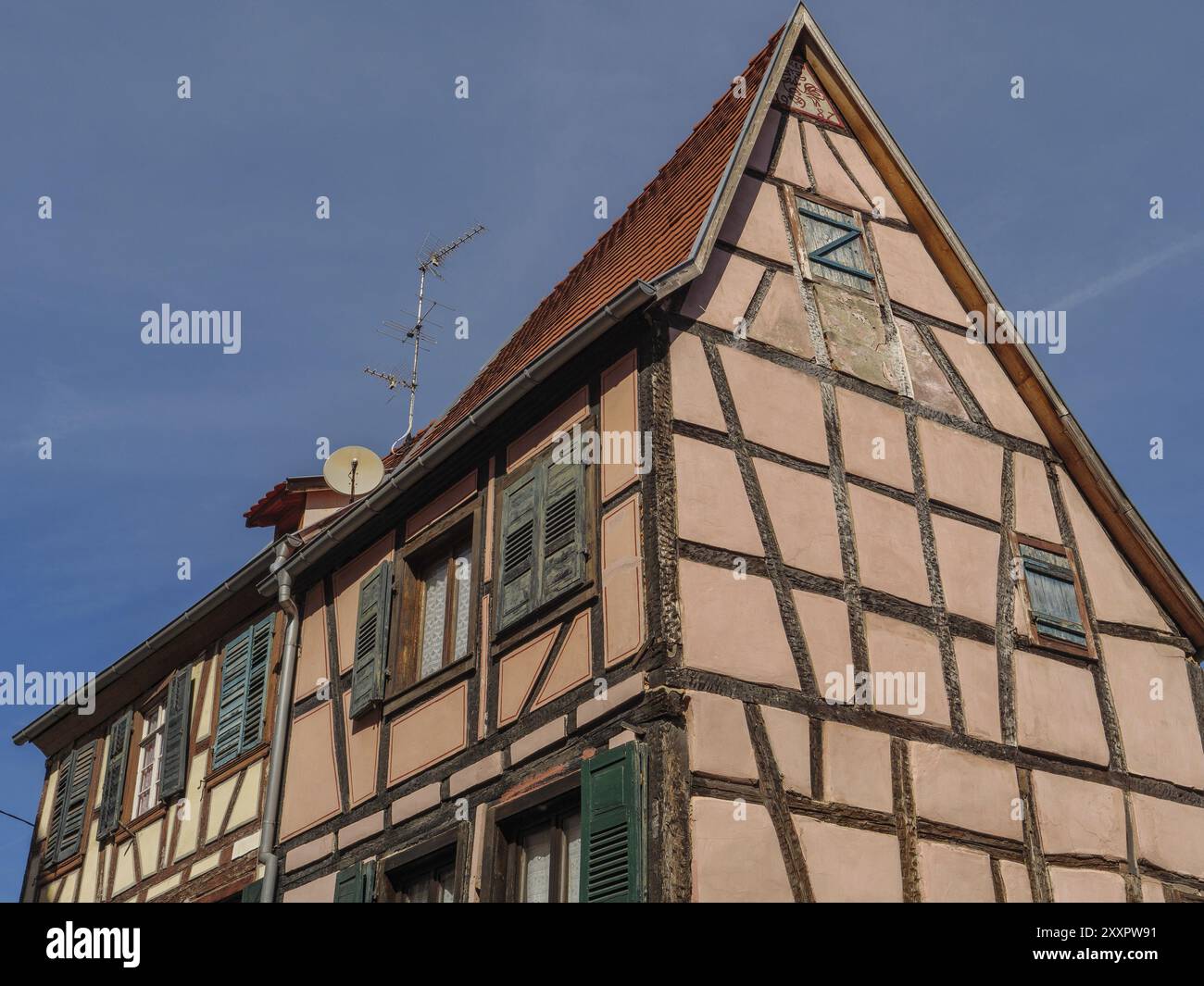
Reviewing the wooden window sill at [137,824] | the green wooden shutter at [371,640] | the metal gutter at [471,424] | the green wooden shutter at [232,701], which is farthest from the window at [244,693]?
the green wooden shutter at [371,640]

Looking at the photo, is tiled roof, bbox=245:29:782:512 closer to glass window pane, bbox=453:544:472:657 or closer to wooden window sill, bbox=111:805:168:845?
glass window pane, bbox=453:544:472:657

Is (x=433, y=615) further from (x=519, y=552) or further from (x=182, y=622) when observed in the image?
(x=182, y=622)

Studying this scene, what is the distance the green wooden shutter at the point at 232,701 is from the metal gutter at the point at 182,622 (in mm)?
384

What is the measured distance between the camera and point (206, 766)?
42.2 feet

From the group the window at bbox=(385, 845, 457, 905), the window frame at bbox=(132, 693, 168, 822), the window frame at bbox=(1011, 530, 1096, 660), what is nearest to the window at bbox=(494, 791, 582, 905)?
the window at bbox=(385, 845, 457, 905)

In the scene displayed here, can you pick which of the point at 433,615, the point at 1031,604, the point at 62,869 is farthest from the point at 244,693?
the point at 1031,604

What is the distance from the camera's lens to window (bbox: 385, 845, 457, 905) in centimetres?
947

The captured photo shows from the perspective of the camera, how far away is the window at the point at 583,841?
776 cm

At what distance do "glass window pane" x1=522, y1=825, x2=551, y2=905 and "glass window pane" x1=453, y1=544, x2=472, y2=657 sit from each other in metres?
1.50

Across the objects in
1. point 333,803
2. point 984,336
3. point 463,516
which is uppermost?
point 984,336

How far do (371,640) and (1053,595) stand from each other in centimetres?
479

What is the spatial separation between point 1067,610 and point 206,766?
23.7 ft
